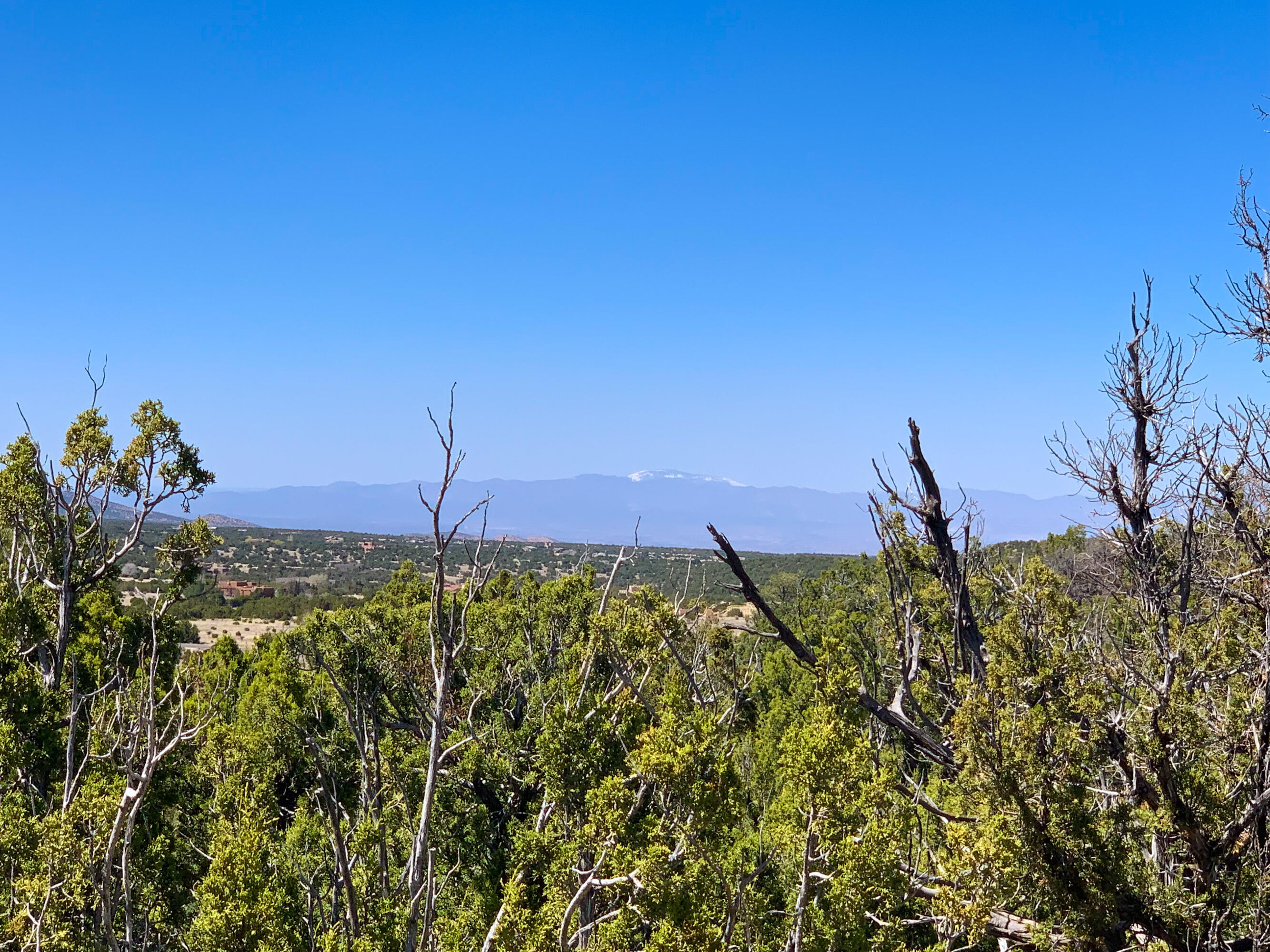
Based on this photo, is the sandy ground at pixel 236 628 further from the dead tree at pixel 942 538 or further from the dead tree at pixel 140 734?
the dead tree at pixel 942 538

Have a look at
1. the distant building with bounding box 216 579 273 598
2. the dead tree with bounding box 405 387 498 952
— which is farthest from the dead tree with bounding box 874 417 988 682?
the distant building with bounding box 216 579 273 598

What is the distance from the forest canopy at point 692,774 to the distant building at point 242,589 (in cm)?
5203

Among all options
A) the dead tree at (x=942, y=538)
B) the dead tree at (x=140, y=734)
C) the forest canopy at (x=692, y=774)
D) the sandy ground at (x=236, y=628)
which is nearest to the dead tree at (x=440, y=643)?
the forest canopy at (x=692, y=774)

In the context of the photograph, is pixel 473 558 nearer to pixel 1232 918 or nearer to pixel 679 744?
pixel 679 744

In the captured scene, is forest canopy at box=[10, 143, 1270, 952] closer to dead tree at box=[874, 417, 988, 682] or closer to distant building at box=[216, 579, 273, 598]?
dead tree at box=[874, 417, 988, 682]

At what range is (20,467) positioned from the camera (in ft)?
35.2

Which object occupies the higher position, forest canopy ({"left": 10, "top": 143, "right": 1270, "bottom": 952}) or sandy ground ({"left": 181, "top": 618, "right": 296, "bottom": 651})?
forest canopy ({"left": 10, "top": 143, "right": 1270, "bottom": 952})

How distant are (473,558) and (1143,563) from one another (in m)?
7.52

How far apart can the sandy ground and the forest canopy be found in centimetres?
3265

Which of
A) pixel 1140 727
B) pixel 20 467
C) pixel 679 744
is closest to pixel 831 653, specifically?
pixel 679 744

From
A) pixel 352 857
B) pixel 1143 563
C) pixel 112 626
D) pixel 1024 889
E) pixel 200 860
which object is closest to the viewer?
pixel 1024 889

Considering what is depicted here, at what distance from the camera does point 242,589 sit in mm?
63969

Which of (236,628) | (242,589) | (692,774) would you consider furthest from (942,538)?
(242,589)

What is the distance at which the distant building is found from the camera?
60.1 metres
